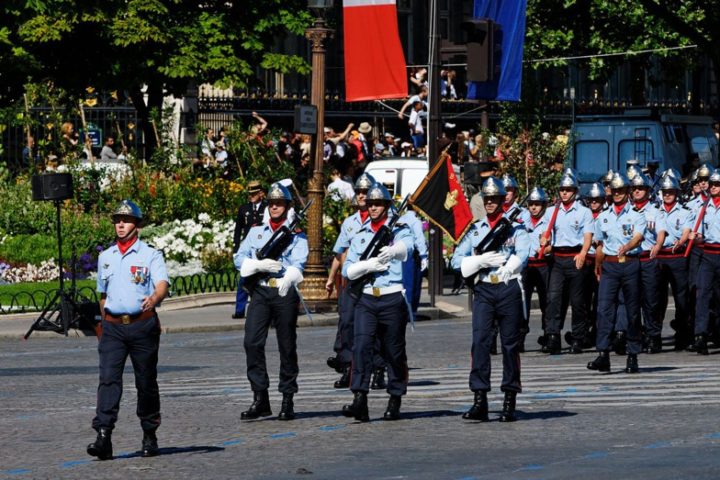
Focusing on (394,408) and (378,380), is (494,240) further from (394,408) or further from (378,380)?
(378,380)

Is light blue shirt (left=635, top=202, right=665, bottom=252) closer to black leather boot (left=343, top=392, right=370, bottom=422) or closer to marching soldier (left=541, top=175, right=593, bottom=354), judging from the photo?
marching soldier (left=541, top=175, right=593, bottom=354)

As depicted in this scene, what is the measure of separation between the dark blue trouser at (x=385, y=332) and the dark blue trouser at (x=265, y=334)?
0.53 m

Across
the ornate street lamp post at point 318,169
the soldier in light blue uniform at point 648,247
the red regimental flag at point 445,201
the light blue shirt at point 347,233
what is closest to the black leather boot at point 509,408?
the light blue shirt at point 347,233

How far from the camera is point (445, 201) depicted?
2769cm

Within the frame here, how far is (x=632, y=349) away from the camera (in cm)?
1905

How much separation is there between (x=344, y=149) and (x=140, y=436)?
23.6 meters

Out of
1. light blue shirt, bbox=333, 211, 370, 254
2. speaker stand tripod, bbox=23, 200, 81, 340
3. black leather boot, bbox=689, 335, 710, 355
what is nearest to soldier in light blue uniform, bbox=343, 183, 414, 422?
light blue shirt, bbox=333, 211, 370, 254

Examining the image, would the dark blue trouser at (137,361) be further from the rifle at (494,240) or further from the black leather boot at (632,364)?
the black leather boot at (632,364)

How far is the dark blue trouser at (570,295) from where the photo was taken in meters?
21.8

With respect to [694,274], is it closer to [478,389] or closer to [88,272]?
[478,389]

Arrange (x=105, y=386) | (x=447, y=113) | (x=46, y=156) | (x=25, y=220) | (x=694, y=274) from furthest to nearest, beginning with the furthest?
(x=447, y=113)
(x=46, y=156)
(x=25, y=220)
(x=694, y=274)
(x=105, y=386)

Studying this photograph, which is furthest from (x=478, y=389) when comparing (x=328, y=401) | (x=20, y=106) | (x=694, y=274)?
(x=20, y=106)

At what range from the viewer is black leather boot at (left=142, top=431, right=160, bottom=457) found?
13.6 m

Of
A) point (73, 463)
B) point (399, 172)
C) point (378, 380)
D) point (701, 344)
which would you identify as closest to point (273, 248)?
point (378, 380)
